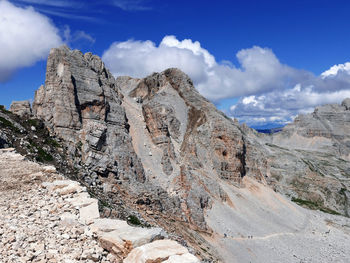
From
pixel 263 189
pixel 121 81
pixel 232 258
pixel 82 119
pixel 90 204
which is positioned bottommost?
pixel 232 258

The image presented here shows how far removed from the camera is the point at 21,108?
130ft

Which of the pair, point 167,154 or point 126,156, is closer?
point 126,156

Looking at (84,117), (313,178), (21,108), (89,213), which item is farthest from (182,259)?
(313,178)

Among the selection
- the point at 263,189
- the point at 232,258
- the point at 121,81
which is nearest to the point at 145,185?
the point at 232,258

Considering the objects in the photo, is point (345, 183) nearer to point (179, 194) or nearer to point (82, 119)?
point (179, 194)

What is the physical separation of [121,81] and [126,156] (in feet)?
231

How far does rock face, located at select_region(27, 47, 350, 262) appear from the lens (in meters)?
41.9

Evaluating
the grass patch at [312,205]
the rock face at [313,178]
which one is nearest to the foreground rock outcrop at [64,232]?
the rock face at [313,178]

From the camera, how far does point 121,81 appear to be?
11269cm

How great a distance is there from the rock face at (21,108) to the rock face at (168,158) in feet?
13.4

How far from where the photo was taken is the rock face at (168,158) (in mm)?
41931

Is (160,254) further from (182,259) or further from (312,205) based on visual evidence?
(312,205)

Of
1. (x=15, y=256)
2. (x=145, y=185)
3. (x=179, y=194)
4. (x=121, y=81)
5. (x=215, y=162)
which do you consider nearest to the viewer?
(x=15, y=256)

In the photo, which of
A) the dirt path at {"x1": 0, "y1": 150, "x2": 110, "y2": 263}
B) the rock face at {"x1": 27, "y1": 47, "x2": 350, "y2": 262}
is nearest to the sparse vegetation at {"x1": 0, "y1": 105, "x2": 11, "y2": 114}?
the rock face at {"x1": 27, "y1": 47, "x2": 350, "y2": 262}
